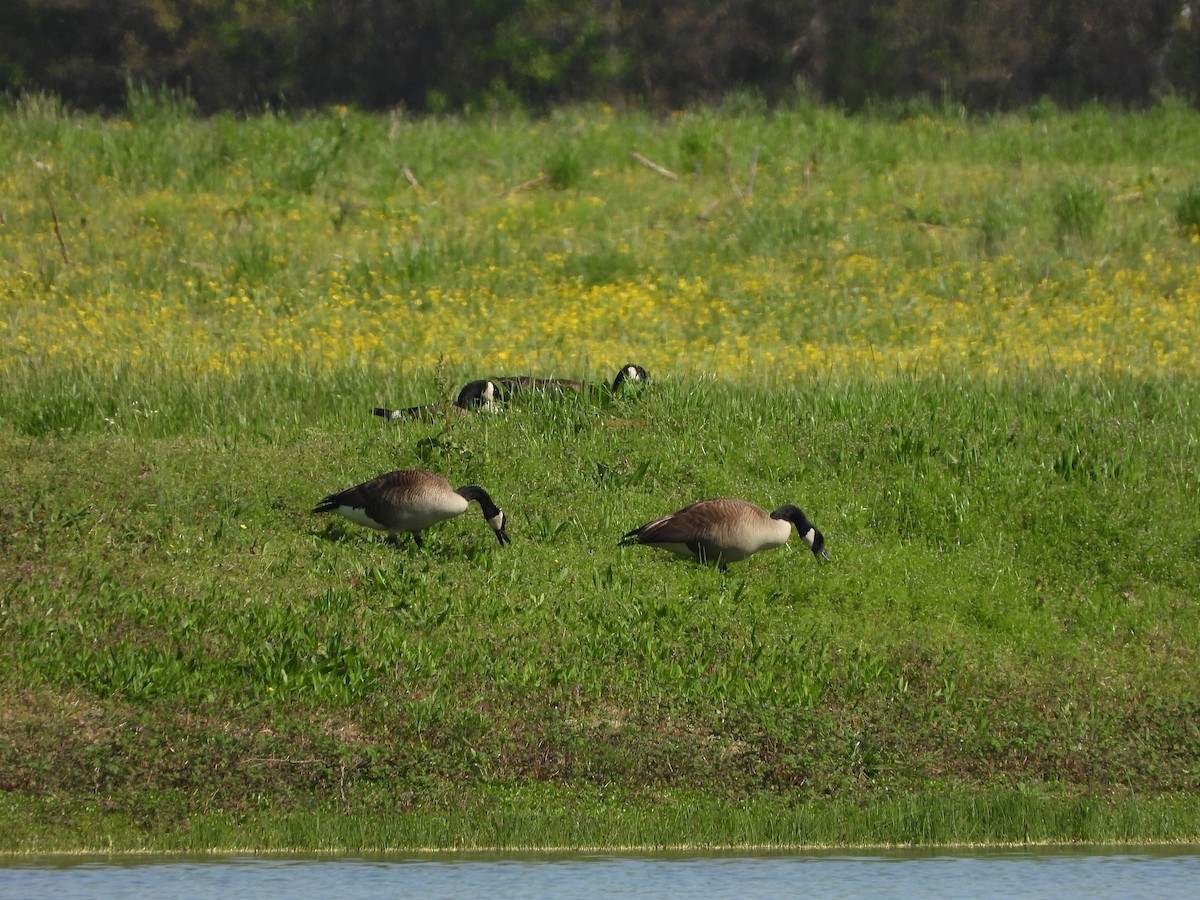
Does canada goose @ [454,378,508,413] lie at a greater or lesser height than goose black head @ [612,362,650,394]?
lesser

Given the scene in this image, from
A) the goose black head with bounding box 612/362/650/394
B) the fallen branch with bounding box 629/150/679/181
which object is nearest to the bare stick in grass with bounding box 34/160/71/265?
the fallen branch with bounding box 629/150/679/181

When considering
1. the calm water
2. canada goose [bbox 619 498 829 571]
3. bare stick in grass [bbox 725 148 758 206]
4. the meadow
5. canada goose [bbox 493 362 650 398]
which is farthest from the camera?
bare stick in grass [bbox 725 148 758 206]

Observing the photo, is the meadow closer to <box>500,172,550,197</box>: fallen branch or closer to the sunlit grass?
the sunlit grass

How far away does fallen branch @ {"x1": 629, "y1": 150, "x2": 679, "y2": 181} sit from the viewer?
91.5 feet

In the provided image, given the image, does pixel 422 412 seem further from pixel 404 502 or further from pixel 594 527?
pixel 404 502

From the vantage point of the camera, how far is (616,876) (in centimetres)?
777

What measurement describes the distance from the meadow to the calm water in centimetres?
34

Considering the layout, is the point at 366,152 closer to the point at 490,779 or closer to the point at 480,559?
the point at 480,559

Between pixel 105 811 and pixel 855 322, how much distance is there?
14.4 metres

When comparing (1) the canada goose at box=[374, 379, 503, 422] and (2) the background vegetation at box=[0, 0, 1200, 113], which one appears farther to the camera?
(2) the background vegetation at box=[0, 0, 1200, 113]

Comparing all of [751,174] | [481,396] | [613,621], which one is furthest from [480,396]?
[751,174]

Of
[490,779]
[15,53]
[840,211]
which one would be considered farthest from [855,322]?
[15,53]

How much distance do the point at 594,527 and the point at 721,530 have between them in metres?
1.52

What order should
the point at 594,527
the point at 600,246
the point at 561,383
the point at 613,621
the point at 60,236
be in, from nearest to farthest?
the point at 613,621 → the point at 594,527 → the point at 561,383 → the point at 60,236 → the point at 600,246
